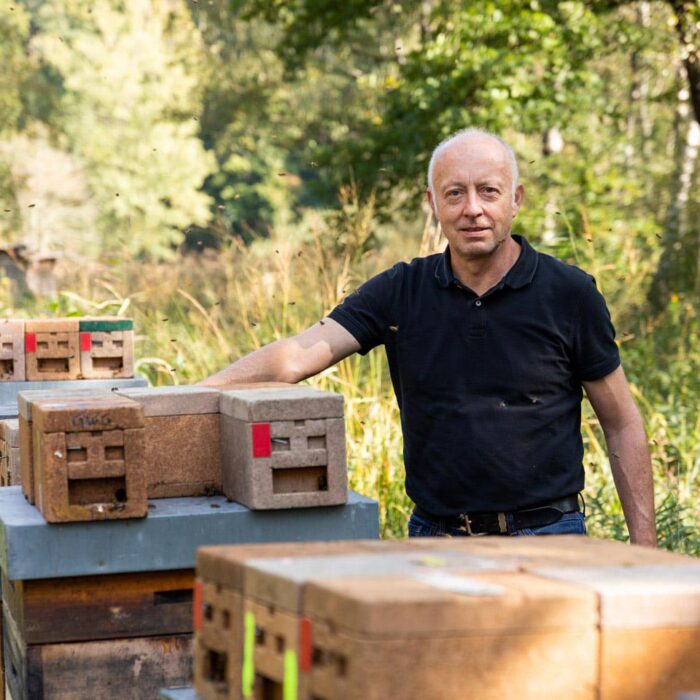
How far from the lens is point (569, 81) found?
1483cm

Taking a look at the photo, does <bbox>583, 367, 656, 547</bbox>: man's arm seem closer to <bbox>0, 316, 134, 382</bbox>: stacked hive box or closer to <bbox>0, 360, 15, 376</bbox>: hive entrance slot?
<bbox>0, 316, 134, 382</bbox>: stacked hive box

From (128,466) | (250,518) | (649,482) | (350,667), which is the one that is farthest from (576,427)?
(350,667)

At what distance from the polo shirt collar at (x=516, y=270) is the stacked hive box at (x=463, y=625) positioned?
5.75 feet

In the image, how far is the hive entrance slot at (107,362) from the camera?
679 cm

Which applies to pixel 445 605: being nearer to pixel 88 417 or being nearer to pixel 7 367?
pixel 88 417

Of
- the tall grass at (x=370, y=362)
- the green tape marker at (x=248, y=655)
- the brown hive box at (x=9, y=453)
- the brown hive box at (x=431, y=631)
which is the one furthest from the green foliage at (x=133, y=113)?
the brown hive box at (x=431, y=631)

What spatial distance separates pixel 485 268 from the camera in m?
4.20

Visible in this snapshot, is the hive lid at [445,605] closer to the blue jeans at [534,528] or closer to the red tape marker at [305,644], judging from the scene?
the red tape marker at [305,644]

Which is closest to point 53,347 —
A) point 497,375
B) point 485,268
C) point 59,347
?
point 59,347

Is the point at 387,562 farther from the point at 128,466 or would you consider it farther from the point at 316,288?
the point at 316,288

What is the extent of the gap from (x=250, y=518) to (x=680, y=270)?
1081 centimetres

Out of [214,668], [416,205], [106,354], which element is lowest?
[214,668]

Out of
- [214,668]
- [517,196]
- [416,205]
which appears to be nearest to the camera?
[214,668]

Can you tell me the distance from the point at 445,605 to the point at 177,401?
1.94m
